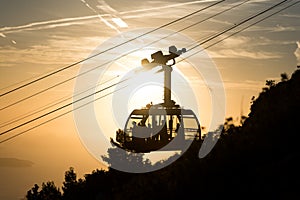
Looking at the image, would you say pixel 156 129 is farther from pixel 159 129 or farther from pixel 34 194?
pixel 34 194

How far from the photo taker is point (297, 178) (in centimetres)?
1465

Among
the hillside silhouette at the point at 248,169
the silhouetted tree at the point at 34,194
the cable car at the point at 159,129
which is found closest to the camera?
the hillside silhouette at the point at 248,169

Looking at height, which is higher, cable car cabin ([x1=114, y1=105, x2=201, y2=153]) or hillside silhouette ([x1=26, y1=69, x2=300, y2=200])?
cable car cabin ([x1=114, y1=105, x2=201, y2=153])

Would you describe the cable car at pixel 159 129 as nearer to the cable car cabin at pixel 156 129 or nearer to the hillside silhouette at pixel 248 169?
the cable car cabin at pixel 156 129

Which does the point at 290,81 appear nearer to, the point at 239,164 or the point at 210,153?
the point at 210,153

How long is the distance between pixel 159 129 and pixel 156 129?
24 cm

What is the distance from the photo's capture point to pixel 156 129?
3312 centimetres

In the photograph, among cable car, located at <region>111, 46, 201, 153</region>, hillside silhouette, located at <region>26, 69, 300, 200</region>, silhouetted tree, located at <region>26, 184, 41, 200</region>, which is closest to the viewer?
hillside silhouette, located at <region>26, 69, 300, 200</region>

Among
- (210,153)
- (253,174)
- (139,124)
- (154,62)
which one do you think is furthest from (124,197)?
(154,62)

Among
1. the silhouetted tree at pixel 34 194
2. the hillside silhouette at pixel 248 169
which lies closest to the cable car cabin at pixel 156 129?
the hillside silhouette at pixel 248 169

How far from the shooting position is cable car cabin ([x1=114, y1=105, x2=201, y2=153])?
32844mm

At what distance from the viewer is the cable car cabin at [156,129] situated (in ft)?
108

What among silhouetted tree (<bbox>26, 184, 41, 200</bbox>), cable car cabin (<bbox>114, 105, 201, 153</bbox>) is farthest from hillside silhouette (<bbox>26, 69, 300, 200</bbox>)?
silhouetted tree (<bbox>26, 184, 41, 200</bbox>)

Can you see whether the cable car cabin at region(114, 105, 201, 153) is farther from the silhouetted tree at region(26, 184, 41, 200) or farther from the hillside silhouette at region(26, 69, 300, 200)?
the silhouetted tree at region(26, 184, 41, 200)
